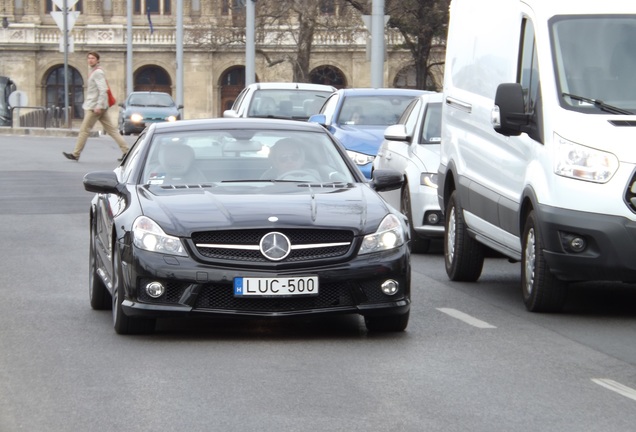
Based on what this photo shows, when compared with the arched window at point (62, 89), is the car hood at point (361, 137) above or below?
above

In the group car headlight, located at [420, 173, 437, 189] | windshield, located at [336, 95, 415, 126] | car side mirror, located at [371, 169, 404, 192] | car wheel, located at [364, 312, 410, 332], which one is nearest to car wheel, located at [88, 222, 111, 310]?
car side mirror, located at [371, 169, 404, 192]

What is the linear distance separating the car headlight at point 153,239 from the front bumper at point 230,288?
40 millimetres

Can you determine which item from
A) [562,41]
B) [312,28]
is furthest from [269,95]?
[312,28]

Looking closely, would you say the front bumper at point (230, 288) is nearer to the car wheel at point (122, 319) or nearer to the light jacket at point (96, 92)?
the car wheel at point (122, 319)

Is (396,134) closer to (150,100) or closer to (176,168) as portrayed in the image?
(176,168)

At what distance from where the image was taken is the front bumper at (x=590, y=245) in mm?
10258

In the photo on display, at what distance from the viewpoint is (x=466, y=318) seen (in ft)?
34.9

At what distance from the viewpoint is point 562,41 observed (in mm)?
11195

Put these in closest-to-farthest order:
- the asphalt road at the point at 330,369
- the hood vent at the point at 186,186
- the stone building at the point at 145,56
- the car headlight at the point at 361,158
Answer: the asphalt road at the point at 330,369, the hood vent at the point at 186,186, the car headlight at the point at 361,158, the stone building at the point at 145,56

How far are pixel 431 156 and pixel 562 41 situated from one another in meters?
5.12

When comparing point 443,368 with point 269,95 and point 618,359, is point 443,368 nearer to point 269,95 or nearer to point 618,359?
point 618,359

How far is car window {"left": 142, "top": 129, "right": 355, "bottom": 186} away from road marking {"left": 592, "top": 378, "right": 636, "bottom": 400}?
2953mm

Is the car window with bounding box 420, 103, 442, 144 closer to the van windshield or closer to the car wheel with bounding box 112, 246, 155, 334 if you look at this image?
the van windshield

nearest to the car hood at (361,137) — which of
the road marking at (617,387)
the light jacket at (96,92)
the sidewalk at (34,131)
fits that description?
the light jacket at (96,92)
